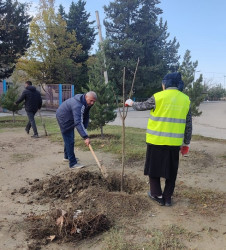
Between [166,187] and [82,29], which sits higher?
[82,29]

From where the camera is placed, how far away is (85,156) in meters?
6.54

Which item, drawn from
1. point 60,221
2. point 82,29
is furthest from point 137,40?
point 60,221

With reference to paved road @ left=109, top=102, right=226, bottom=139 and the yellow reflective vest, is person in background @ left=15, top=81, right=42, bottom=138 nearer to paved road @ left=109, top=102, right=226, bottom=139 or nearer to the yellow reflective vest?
paved road @ left=109, top=102, right=226, bottom=139

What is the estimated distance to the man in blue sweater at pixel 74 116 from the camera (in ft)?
16.4

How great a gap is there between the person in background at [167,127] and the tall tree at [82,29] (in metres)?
25.5

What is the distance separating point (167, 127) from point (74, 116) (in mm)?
2002

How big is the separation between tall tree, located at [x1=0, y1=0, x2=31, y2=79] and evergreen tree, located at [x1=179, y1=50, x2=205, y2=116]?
850 cm

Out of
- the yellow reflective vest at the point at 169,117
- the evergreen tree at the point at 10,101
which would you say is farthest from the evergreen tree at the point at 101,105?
the evergreen tree at the point at 10,101

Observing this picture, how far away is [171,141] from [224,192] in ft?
4.76

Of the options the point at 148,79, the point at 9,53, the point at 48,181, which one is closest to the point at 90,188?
the point at 48,181

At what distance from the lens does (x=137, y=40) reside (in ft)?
A: 111

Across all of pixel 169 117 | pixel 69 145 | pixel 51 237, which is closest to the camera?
pixel 51 237

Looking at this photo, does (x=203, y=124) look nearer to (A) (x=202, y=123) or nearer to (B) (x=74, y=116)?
(A) (x=202, y=123)

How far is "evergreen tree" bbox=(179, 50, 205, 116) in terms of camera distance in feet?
31.4
